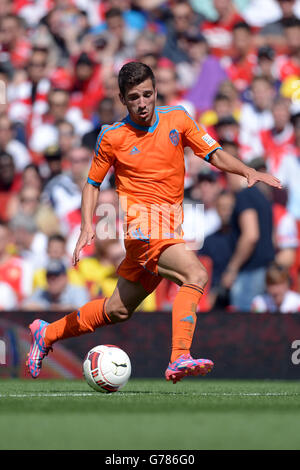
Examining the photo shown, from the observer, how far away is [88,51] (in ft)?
46.4

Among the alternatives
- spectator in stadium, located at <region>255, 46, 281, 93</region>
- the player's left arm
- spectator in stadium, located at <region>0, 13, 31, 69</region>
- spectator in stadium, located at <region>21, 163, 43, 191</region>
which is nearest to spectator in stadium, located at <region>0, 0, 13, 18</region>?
spectator in stadium, located at <region>0, 13, 31, 69</region>

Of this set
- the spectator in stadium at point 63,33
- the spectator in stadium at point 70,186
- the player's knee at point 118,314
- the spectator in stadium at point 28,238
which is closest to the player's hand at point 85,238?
the player's knee at point 118,314

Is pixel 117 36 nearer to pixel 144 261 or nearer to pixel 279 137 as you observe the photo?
pixel 279 137

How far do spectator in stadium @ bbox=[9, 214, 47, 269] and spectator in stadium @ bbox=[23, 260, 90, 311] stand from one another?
3.13ft

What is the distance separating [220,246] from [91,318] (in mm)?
3353

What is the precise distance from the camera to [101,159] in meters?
7.10

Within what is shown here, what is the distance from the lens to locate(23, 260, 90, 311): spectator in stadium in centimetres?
1033

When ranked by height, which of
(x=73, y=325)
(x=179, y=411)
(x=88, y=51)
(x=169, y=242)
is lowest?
(x=179, y=411)

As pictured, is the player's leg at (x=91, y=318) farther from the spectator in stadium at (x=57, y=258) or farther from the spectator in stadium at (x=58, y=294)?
the spectator in stadium at (x=57, y=258)

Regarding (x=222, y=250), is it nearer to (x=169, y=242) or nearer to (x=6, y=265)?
(x=6, y=265)

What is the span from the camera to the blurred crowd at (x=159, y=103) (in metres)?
10.3

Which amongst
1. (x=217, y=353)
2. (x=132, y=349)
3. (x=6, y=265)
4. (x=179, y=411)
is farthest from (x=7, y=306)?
(x=179, y=411)

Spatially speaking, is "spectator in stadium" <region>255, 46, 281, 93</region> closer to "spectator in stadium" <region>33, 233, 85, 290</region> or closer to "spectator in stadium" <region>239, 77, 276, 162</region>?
"spectator in stadium" <region>239, 77, 276, 162</region>

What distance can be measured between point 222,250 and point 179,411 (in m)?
4.79
